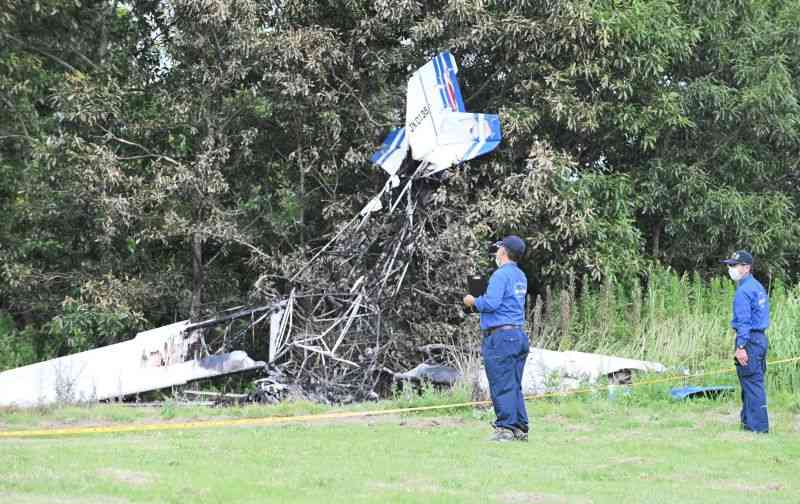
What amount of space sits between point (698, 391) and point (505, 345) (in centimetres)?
385

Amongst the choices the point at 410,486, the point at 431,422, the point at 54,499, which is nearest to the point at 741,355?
the point at 431,422

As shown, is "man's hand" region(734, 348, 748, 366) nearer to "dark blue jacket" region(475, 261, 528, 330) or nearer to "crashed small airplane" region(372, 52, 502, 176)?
"dark blue jacket" region(475, 261, 528, 330)

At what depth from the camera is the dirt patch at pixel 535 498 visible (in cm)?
642

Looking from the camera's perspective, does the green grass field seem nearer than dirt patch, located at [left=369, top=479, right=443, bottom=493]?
Yes

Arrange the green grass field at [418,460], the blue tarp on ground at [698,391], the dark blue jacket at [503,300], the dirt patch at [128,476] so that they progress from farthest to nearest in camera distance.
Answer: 1. the blue tarp on ground at [698,391]
2. the dark blue jacket at [503,300]
3. the dirt patch at [128,476]
4. the green grass field at [418,460]

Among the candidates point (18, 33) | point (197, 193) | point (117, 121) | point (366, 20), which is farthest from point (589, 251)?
point (18, 33)

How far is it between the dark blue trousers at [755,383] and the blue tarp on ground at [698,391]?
199 centimetres

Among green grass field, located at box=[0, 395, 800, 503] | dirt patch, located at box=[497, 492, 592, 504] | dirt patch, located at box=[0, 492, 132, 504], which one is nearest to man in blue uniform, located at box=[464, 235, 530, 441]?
green grass field, located at box=[0, 395, 800, 503]

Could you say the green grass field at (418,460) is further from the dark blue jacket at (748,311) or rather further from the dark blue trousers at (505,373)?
the dark blue jacket at (748,311)

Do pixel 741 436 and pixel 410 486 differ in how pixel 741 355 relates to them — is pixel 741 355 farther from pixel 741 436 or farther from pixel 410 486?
pixel 410 486

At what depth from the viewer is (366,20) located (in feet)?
54.1

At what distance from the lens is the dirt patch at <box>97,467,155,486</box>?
263 inches

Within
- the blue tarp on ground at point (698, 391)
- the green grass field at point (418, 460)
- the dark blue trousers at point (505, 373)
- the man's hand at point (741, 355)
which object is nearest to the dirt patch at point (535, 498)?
the green grass field at point (418, 460)

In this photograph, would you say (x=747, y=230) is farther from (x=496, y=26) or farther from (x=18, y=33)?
(x=18, y=33)
